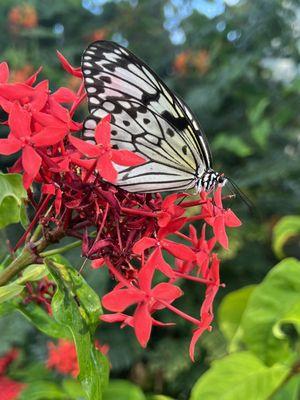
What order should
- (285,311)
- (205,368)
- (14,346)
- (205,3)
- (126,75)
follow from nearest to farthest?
(126,75)
(285,311)
(14,346)
(205,368)
(205,3)

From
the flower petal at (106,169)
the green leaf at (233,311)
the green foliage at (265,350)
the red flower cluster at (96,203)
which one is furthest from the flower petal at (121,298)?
the green leaf at (233,311)

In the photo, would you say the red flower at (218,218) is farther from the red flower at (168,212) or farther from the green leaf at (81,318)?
the green leaf at (81,318)

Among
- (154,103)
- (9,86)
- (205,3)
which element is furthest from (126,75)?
(205,3)

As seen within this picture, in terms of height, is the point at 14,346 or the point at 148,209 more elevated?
the point at 148,209

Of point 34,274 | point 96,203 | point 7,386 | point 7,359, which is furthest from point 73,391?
point 96,203

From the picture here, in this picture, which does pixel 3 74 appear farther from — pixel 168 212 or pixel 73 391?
pixel 73 391

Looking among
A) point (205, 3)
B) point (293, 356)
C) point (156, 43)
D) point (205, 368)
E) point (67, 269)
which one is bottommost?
point (205, 368)

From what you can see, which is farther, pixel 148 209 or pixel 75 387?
pixel 75 387

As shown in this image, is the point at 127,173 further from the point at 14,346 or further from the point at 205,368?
the point at 205,368

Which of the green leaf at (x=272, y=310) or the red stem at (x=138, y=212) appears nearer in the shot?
the red stem at (x=138, y=212)
